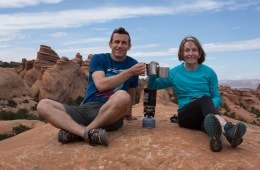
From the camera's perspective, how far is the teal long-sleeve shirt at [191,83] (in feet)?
18.7

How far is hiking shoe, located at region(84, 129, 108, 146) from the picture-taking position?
5.07 m

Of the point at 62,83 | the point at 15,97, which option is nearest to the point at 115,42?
the point at 15,97

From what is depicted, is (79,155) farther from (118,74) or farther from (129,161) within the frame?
(118,74)

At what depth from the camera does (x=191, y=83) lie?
571 cm

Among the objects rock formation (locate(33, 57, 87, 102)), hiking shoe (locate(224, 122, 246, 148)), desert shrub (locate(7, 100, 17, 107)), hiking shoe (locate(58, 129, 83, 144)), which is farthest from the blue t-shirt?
rock formation (locate(33, 57, 87, 102))

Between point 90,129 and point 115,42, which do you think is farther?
point 115,42

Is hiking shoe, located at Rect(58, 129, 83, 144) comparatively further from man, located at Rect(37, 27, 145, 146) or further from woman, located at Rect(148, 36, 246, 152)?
woman, located at Rect(148, 36, 246, 152)

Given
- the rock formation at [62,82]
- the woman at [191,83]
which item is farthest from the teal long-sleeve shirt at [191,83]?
the rock formation at [62,82]

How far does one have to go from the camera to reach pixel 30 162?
5051 mm

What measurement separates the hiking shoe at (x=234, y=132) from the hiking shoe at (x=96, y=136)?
152 centimetres

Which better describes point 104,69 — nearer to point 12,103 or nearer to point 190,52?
point 190,52

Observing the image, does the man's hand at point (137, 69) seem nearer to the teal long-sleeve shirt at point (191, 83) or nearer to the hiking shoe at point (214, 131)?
the teal long-sleeve shirt at point (191, 83)

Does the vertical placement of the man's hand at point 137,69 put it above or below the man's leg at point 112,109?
above

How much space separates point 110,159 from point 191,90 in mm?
1624
